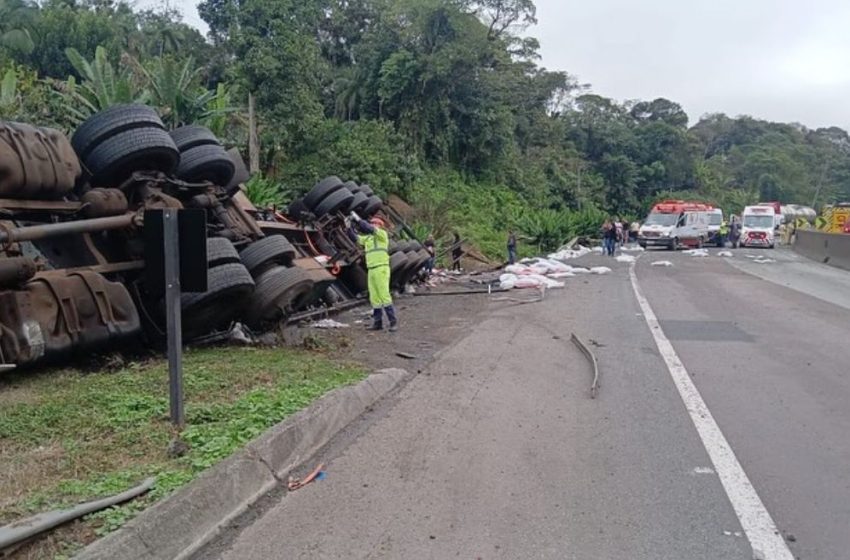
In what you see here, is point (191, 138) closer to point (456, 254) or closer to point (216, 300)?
point (216, 300)

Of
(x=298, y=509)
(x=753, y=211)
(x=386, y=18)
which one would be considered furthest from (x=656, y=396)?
(x=753, y=211)

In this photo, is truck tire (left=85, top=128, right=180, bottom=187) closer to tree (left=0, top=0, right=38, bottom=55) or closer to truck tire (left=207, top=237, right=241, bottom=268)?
truck tire (left=207, top=237, right=241, bottom=268)

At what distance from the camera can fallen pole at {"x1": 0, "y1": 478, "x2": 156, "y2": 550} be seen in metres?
3.46

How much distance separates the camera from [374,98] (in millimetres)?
42219

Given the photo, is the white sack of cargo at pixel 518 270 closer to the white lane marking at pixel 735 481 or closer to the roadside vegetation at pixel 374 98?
the roadside vegetation at pixel 374 98

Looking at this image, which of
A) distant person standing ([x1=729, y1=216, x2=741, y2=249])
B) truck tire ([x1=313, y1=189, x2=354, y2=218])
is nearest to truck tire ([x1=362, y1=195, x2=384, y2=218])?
truck tire ([x1=313, y1=189, x2=354, y2=218])

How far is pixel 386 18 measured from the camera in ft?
133

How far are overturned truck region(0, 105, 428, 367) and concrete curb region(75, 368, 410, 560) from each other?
2172 millimetres

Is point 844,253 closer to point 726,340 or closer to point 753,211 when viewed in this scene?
point 753,211

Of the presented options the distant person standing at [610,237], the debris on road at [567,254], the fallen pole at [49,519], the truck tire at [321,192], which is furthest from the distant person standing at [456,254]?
the fallen pole at [49,519]

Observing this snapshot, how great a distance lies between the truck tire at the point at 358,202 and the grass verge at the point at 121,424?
7556 millimetres

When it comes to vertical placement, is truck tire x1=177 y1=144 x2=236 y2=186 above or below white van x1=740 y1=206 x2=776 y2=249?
above

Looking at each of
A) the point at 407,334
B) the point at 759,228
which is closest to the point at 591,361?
the point at 407,334

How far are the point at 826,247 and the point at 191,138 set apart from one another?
29690mm
